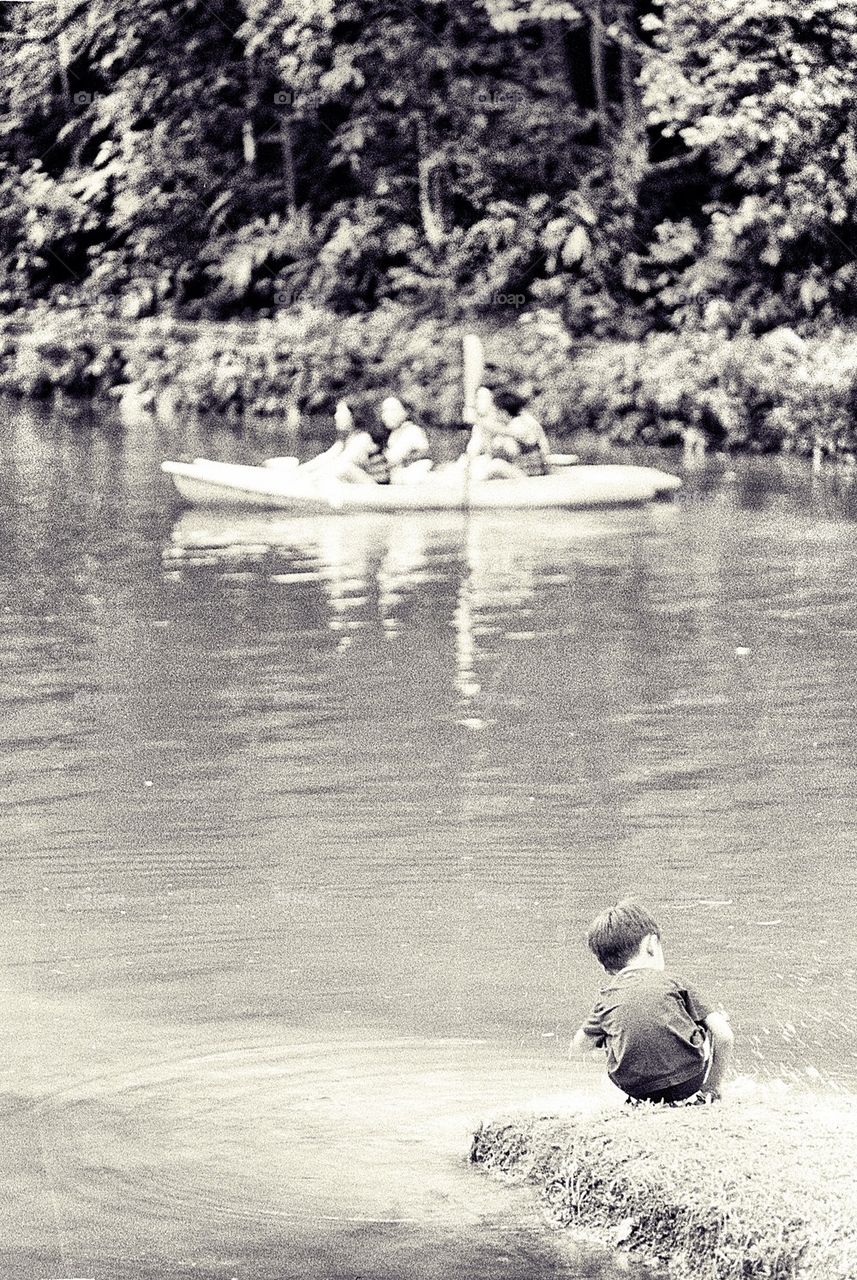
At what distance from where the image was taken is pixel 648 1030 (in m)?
5.07

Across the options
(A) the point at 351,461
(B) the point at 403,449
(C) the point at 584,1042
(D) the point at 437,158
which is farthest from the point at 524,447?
(C) the point at 584,1042

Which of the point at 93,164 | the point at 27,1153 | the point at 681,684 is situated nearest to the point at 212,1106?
the point at 27,1153

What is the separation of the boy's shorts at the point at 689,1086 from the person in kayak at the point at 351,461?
15427 millimetres

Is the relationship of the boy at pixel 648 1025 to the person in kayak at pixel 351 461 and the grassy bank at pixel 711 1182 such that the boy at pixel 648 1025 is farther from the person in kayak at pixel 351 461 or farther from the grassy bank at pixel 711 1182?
the person in kayak at pixel 351 461

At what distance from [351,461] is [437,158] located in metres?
12.1

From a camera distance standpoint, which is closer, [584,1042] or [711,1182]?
[711,1182]

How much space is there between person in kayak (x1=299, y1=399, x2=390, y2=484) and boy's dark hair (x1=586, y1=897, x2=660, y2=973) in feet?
50.5

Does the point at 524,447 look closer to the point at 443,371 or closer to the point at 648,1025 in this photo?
the point at 443,371

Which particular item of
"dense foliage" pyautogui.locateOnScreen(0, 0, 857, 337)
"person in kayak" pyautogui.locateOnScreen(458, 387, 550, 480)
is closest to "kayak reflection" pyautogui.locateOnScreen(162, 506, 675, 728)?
"person in kayak" pyautogui.locateOnScreen(458, 387, 550, 480)

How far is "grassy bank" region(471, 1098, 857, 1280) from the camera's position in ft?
15.1

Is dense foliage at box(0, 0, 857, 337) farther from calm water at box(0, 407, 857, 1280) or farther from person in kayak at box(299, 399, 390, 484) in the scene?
calm water at box(0, 407, 857, 1280)

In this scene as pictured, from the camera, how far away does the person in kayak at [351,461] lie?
2044 centimetres
